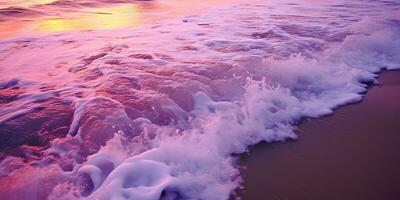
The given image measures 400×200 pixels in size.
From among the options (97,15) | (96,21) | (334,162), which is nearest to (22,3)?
(97,15)

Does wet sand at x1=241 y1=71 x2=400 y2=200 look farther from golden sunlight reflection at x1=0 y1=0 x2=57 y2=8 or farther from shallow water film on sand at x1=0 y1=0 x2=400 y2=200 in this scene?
golden sunlight reflection at x1=0 y1=0 x2=57 y2=8

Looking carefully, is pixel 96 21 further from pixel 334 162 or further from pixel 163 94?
pixel 334 162

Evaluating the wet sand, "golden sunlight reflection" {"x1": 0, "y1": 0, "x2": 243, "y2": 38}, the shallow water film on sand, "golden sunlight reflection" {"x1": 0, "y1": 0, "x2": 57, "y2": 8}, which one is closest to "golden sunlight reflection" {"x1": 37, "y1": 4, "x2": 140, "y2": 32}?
"golden sunlight reflection" {"x1": 0, "y1": 0, "x2": 243, "y2": 38}

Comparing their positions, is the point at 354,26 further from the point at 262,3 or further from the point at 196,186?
the point at 196,186

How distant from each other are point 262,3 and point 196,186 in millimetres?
10959

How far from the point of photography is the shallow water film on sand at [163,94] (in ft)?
9.73

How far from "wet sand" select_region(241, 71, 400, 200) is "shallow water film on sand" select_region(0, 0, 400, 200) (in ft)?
0.66

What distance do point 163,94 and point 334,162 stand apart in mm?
2271

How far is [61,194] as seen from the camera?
2.75m

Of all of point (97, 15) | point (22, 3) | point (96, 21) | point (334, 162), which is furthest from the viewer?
point (22, 3)

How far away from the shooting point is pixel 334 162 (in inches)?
126

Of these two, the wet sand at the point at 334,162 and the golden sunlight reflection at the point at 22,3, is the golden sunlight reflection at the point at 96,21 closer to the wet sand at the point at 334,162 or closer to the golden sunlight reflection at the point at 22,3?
the golden sunlight reflection at the point at 22,3

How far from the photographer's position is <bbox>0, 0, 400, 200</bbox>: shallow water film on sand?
2967mm

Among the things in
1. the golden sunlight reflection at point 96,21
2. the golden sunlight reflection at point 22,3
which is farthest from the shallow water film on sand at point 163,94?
the golden sunlight reflection at point 22,3
